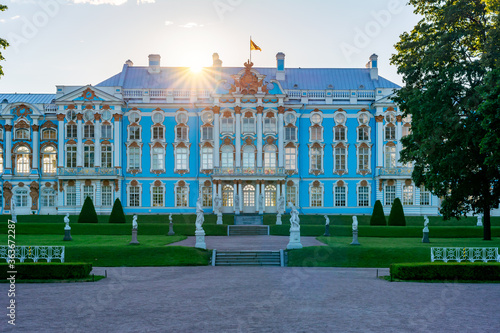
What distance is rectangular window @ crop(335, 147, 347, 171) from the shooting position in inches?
2069

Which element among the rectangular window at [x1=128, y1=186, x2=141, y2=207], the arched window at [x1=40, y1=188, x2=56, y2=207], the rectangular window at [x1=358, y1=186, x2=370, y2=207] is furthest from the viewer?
the arched window at [x1=40, y1=188, x2=56, y2=207]

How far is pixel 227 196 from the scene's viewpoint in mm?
51406

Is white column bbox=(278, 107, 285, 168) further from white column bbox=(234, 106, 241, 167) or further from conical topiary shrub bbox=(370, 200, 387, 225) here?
conical topiary shrub bbox=(370, 200, 387, 225)

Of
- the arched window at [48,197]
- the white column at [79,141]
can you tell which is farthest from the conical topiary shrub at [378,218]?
the arched window at [48,197]

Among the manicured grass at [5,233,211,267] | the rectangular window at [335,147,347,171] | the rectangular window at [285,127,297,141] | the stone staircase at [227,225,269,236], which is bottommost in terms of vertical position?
the stone staircase at [227,225,269,236]

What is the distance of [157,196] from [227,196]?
20.0ft

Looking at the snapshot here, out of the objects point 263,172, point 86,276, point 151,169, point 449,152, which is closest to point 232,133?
point 263,172

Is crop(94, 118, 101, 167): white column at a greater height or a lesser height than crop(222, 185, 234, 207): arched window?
greater

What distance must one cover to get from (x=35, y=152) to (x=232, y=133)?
56.3 ft

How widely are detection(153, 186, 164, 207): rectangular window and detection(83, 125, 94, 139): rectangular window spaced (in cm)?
693

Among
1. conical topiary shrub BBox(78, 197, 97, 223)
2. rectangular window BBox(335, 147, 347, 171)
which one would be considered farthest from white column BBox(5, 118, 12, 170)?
rectangular window BBox(335, 147, 347, 171)

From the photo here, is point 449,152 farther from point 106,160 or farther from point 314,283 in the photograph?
point 106,160

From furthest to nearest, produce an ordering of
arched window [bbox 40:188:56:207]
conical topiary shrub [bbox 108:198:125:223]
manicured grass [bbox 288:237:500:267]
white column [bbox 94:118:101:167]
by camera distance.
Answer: arched window [bbox 40:188:56:207], white column [bbox 94:118:101:167], conical topiary shrub [bbox 108:198:125:223], manicured grass [bbox 288:237:500:267]

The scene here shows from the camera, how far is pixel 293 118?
5206 centimetres
